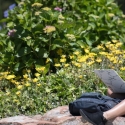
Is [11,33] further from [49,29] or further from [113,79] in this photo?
[113,79]

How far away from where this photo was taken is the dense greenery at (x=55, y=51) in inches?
210

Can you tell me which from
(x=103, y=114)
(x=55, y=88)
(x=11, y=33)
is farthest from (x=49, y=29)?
(x=103, y=114)

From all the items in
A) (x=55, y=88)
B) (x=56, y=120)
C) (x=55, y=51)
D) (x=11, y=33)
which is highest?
(x=11, y=33)

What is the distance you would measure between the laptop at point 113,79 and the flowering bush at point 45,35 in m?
1.81

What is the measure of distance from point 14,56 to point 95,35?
3.70ft

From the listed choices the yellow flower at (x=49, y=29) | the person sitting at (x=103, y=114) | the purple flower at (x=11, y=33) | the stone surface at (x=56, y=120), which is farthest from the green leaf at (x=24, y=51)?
the person sitting at (x=103, y=114)

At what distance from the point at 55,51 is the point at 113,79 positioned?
240 centimetres

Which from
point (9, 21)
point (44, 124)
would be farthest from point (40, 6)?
point (44, 124)

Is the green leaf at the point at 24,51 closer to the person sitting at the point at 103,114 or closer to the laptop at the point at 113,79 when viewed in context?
the laptop at the point at 113,79

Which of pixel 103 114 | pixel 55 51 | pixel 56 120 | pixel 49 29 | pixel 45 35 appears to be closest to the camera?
pixel 103 114

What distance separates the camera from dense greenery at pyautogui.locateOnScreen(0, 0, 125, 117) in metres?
5.32

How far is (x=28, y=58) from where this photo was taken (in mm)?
6375

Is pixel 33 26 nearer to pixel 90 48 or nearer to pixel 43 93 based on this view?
pixel 90 48

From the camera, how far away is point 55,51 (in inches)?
253
